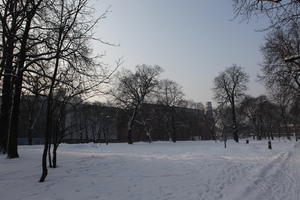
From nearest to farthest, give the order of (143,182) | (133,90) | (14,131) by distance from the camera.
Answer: (143,182) < (14,131) < (133,90)

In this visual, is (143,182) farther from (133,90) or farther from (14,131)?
(133,90)

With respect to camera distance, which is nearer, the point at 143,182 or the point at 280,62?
the point at 143,182

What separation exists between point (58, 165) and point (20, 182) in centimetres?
351

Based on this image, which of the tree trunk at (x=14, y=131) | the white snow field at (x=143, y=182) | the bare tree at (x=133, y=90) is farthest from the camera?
the bare tree at (x=133, y=90)

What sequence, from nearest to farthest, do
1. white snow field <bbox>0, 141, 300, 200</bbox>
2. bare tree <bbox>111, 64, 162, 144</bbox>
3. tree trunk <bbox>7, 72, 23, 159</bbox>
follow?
white snow field <bbox>0, 141, 300, 200</bbox> < tree trunk <bbox>7, 72, 23, 159</bbox> < bare tree <bbox>111, 64, 162, 144</bbox>

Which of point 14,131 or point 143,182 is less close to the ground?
point 14,131

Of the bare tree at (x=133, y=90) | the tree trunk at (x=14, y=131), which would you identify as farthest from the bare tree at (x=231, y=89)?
the tree trunk at (x=14, y=131)

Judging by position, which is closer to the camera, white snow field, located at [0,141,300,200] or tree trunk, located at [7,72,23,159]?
white snow field, located at [0,141,300,200]

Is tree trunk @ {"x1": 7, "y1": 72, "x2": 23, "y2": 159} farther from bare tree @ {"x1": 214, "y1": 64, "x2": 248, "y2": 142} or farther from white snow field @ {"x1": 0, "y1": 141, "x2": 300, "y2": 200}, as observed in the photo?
bare tree @ {"x1": 214, "y1": 64, "x2": 248, "y2": 142}

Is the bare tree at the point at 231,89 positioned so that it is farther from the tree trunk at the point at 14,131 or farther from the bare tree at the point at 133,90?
the tree trunk at the point at 14,131

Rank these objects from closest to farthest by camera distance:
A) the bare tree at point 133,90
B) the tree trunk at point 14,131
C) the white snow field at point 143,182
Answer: the white snow field at point 143,182 → the tree trunk at point 14,131 → the bare tree at point 133,90

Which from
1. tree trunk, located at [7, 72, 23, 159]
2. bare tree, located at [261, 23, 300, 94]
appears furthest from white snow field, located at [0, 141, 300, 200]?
bare tree, located at [261, 23, 300, 94]

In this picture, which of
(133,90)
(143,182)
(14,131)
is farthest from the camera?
(133,90)

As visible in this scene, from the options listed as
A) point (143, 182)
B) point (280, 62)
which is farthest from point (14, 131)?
point (280, 62)
